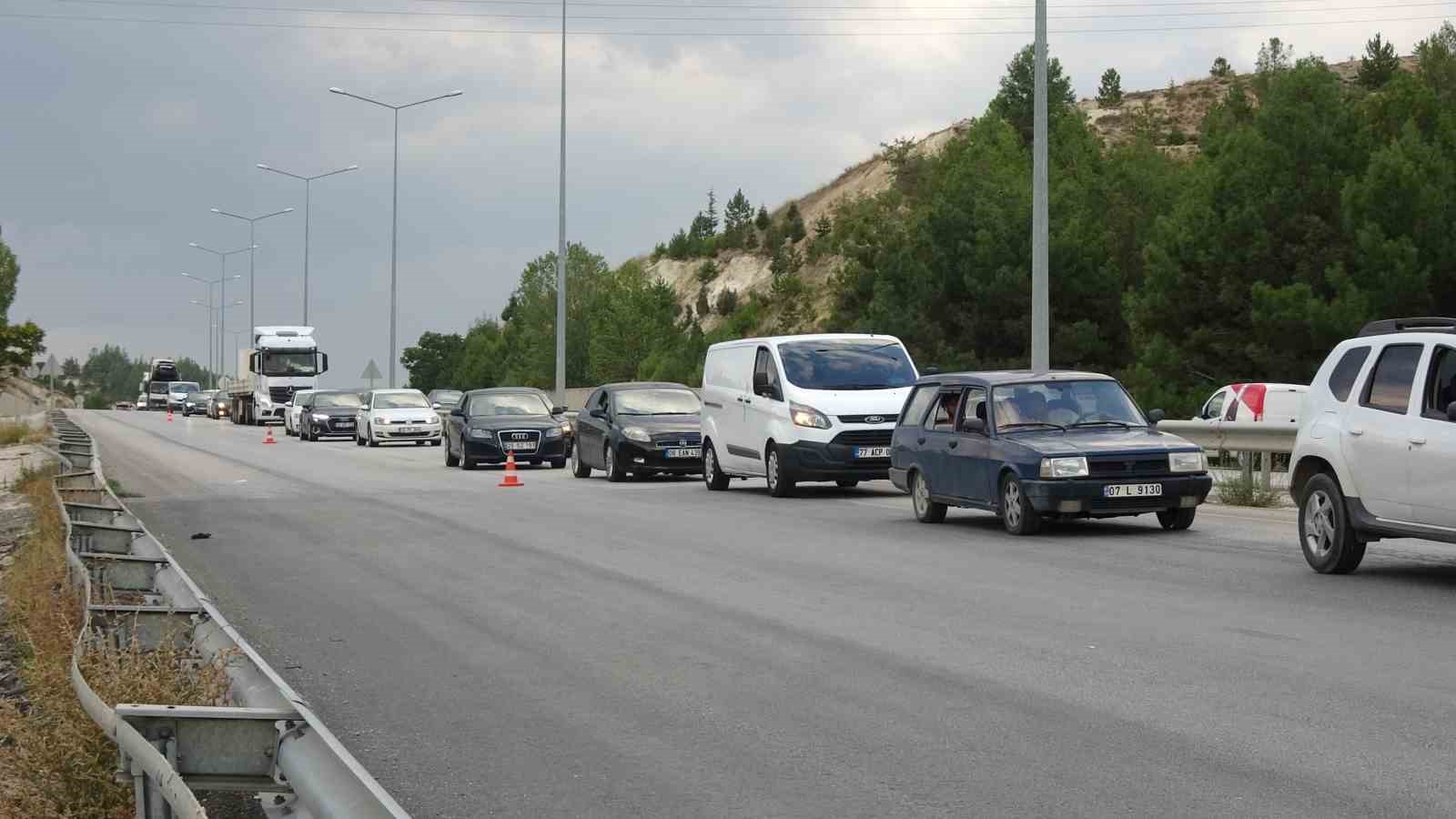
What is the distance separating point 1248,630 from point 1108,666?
1.65 m

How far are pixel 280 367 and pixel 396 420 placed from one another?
2196cm

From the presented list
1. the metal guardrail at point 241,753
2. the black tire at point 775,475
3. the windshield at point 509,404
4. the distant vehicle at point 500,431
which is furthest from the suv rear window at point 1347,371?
the windshield at point 509,404

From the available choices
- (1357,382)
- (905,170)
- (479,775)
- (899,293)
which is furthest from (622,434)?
(905,170)

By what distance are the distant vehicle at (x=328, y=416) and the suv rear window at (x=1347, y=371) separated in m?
43.3

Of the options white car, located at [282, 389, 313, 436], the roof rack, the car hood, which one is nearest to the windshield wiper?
the car hood

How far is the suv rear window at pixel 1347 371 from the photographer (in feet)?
44.2

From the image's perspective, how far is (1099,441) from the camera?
17375mm

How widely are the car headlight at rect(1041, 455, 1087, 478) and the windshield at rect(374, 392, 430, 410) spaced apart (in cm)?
3575

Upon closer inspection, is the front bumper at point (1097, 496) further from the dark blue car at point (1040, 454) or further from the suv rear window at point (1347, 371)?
the suv rear window at point (1347, 371)

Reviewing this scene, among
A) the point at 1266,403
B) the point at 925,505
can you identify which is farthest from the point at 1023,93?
the point at 925,505

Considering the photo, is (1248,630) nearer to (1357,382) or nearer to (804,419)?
(1357,382)

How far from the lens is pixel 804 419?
2395 centimetres

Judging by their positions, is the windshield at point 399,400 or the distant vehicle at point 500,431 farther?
the windshield at point 399,400

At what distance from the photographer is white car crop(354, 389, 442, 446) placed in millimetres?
49969
